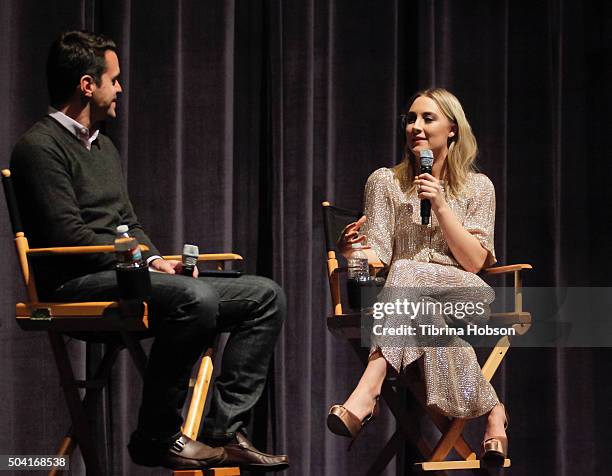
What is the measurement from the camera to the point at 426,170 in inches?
116

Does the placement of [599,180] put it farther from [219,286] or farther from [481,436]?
[219,286]

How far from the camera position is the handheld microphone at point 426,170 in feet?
9.65

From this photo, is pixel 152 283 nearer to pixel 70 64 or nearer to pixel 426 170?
pixel 70 64

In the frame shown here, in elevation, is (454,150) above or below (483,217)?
above

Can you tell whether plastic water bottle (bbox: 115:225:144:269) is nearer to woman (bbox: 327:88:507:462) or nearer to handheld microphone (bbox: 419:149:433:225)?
woman (bbox: 327:88:507:462)

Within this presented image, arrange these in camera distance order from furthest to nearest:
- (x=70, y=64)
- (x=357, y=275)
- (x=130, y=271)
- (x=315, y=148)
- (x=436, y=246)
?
(x=315, y=148) → (x=436, y=246) → (x=357, y=275) → (x=70, y=64) → (x=130, y=271)

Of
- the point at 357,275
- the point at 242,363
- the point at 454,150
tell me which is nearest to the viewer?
the point at 242,363

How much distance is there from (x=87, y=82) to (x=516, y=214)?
2125 mm

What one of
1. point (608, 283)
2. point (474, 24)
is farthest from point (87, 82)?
point (608, 283)

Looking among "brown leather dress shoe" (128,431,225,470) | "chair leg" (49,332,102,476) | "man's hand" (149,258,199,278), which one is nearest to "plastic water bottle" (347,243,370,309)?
"man's hand" (149,258,199,278)

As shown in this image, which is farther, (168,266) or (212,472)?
(168,266)

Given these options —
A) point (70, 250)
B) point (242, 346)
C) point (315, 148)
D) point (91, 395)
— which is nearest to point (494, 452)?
point (242, 346)

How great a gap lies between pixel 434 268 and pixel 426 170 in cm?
31

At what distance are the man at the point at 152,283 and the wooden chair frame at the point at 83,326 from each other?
39 millimetres
